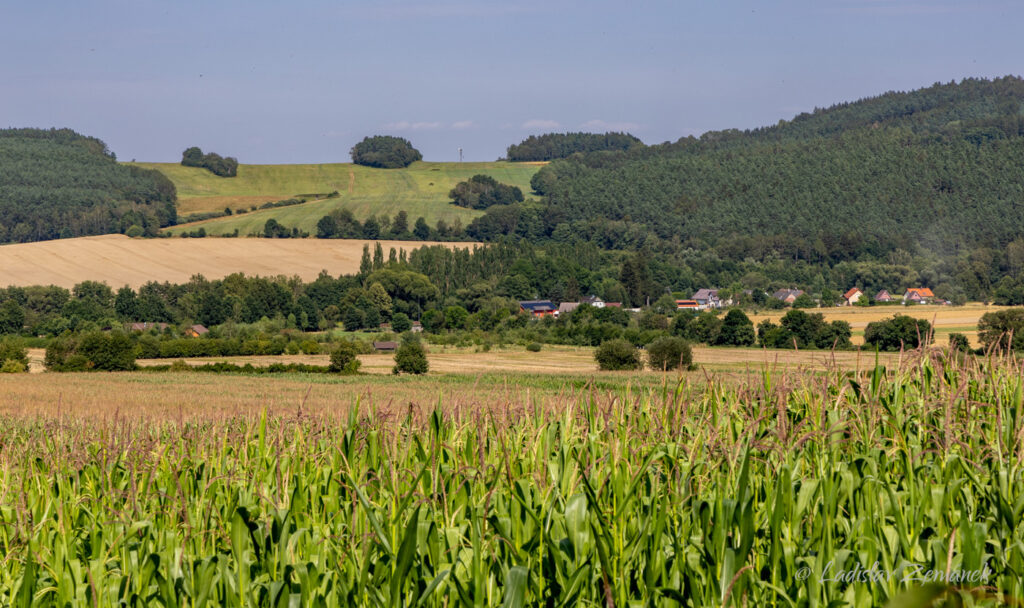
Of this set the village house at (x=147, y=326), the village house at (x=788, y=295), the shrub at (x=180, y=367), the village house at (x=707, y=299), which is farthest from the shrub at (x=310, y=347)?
the village house at (x=788, y=295)

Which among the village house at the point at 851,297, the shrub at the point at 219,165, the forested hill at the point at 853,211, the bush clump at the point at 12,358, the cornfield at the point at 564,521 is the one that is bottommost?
the bush clump at the point at 12,358

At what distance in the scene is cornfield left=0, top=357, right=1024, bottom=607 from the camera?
427 centimetres

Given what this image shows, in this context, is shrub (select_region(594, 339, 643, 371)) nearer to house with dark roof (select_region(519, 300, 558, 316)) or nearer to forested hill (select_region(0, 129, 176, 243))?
house with dark roof (select_region(519, 300, 558, 316))

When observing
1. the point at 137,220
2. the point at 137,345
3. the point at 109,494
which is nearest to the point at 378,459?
the point at 109,494

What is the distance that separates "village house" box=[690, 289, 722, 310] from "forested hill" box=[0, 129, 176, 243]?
8889cm

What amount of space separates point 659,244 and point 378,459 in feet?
547

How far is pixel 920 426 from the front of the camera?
5.84m

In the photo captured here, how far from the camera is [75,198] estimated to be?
17212 cm

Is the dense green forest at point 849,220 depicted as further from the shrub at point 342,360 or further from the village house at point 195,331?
the shrub at point 342,360

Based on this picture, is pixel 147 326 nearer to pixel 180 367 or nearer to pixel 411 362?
pixel 180 367

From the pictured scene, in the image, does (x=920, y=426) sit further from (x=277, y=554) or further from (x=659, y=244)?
(x=659, y=244)

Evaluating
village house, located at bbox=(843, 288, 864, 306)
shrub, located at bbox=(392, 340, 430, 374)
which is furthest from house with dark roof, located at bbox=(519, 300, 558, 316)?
shrub, located at bbox=(392, 340, 430, 374)

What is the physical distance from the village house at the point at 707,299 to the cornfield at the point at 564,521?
117695mm

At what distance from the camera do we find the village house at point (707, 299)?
404 ft
